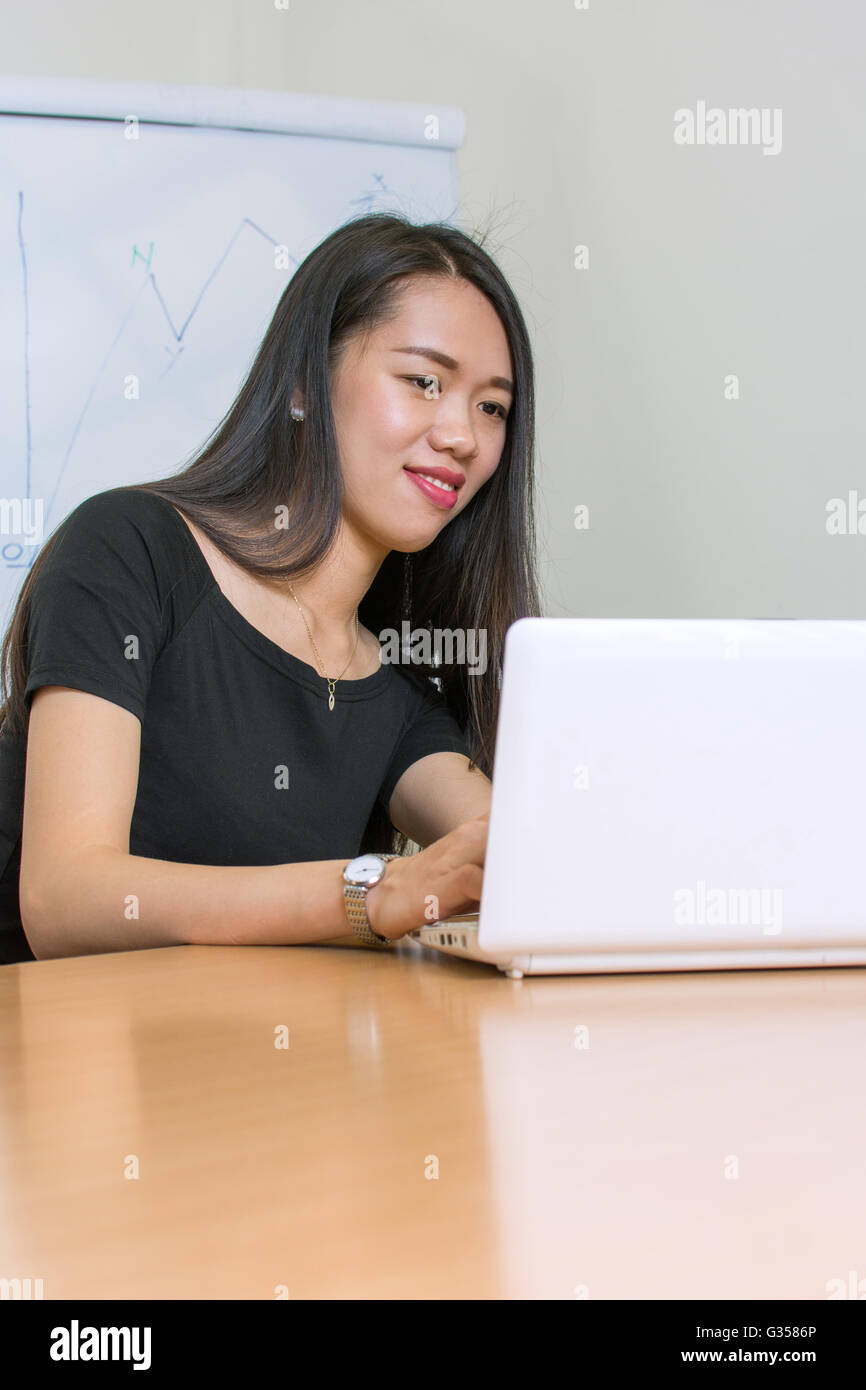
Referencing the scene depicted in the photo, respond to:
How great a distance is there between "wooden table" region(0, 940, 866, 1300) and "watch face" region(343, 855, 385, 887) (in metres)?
0.13

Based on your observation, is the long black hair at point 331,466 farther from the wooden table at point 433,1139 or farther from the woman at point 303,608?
the wooden table at point 433,1139

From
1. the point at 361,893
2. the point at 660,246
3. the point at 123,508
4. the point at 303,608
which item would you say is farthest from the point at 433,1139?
the point at 660,246

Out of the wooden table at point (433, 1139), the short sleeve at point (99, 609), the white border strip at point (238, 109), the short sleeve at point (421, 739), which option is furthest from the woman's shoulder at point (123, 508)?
the white border strip at point (238, 109)

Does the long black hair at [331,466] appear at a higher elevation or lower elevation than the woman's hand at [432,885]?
higher

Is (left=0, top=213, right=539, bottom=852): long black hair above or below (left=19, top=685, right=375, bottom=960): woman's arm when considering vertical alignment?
above

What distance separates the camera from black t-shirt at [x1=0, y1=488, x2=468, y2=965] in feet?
3.65

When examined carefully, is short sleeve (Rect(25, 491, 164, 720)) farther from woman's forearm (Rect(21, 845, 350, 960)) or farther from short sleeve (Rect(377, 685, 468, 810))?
short sleeve (Rect(377, 685, 468, 810))

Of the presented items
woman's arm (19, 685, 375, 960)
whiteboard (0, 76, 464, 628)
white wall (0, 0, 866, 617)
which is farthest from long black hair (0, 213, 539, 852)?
whiteboard (0, 76, 464, 628)

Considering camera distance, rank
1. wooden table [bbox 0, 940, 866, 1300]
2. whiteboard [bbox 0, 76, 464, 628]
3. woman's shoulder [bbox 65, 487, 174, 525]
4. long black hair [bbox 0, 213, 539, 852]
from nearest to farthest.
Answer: wooden table [bbox 0, 940, 866, 1300]
woman's shoulder [bbox 65, 487, 174, 525]
long black hair [bbox 0, 213, 539, 852]
whiteboard [bbox 0, 76, 464, 628]

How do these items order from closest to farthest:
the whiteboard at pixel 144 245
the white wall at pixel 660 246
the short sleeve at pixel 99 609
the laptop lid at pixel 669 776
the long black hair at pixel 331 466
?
the laptop lid at pixel 669 776 < the short sleeve at pixel 99 609 < the long black hair at pixel 331 466 < the white wall at pixel 660 246 < the whiteboard at pixel 144 245

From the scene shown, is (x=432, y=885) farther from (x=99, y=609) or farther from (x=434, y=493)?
(x=434, y=493)

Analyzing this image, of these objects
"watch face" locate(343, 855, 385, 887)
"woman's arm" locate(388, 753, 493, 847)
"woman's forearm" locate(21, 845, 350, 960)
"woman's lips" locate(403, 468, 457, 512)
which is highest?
"woman's lips" locate(403, 468, 457, 512)

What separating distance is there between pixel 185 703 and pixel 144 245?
1099 millimetres

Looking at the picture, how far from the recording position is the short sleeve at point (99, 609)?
3.47 ft
